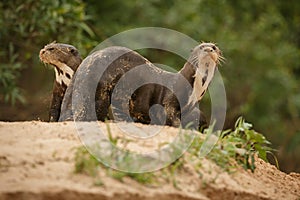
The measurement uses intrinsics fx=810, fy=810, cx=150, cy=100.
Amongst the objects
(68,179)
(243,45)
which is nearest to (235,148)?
(68,179)

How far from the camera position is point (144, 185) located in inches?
160

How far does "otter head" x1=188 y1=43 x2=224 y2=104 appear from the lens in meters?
5.26

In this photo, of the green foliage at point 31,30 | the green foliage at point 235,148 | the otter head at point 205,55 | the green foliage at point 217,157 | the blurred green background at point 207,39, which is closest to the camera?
the green foliage at point 217,157

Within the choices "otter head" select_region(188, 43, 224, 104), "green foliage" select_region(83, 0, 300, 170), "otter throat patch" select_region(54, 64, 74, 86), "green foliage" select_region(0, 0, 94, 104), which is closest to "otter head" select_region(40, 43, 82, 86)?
"otter throat patch" select_region(54, 64, 74, 86)

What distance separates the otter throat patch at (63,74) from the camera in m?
5.75

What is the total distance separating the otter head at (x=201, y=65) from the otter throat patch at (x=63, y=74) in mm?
940

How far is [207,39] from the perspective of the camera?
10891 mm

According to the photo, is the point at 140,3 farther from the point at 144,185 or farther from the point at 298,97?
the point at 144,185

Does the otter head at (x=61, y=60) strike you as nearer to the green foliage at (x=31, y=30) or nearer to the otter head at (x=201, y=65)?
the otter head at (x=201, y=65)

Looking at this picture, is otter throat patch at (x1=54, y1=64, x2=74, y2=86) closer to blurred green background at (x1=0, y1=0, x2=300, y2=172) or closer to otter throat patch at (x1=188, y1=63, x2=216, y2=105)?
otter throat patch at (x1=188, y1=63, x2=216, y2=105)

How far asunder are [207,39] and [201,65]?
5649 mm

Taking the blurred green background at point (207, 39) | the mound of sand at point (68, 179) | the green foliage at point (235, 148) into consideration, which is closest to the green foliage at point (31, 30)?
the blurred green background at point (207, 39)

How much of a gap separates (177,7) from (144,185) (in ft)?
26.6

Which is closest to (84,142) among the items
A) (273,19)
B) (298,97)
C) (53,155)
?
(53,155)
